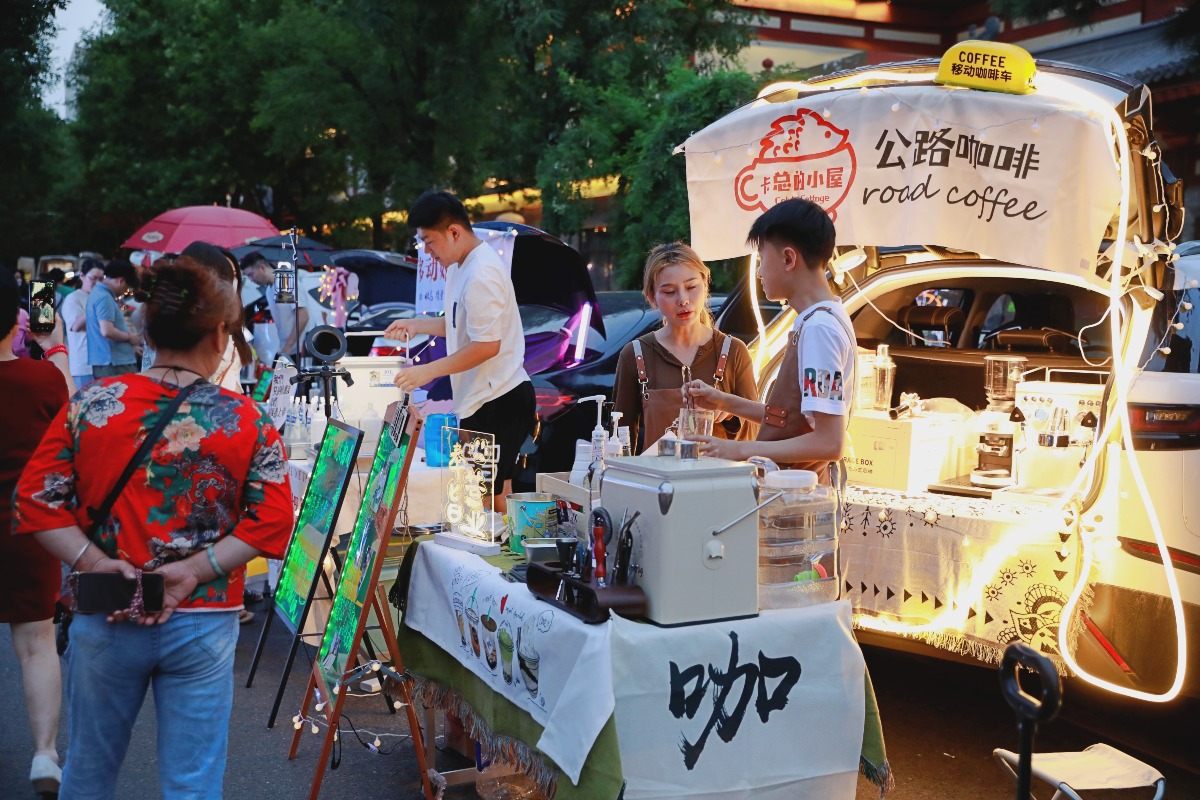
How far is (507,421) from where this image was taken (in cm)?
481

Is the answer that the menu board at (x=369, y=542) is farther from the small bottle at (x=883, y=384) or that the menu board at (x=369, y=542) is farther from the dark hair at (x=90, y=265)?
the dark hair at (x=90, y=265)

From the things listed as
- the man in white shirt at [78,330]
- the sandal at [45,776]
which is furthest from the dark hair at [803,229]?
the man in white shirt at [78,330]

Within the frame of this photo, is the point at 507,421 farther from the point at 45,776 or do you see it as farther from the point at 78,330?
the point at 78,330

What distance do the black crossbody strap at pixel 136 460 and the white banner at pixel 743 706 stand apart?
47.1 inches

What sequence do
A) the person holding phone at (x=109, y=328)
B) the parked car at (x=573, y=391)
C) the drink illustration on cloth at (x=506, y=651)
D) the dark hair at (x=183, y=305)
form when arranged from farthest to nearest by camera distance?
the person holding phone at (x=109, y=328) < the parked car at (x=573, y=391) < the drink illustration on cloth at (x=506, y=651) < the dark hair at (x=183, y=305)

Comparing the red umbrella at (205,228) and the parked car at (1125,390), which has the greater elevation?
the red umbrella at (205,228)

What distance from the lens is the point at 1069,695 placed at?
3.90 m

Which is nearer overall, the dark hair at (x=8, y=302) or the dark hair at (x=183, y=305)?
the dark hair at (x=183, y=305)

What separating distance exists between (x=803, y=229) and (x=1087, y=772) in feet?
5.71

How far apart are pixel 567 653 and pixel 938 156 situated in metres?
2.45

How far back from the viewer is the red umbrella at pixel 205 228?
17.0 m

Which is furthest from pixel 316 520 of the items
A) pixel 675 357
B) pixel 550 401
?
pixel 550 401

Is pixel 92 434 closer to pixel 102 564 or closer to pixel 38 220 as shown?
pixel 102 564

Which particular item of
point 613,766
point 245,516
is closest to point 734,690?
point 613,766
